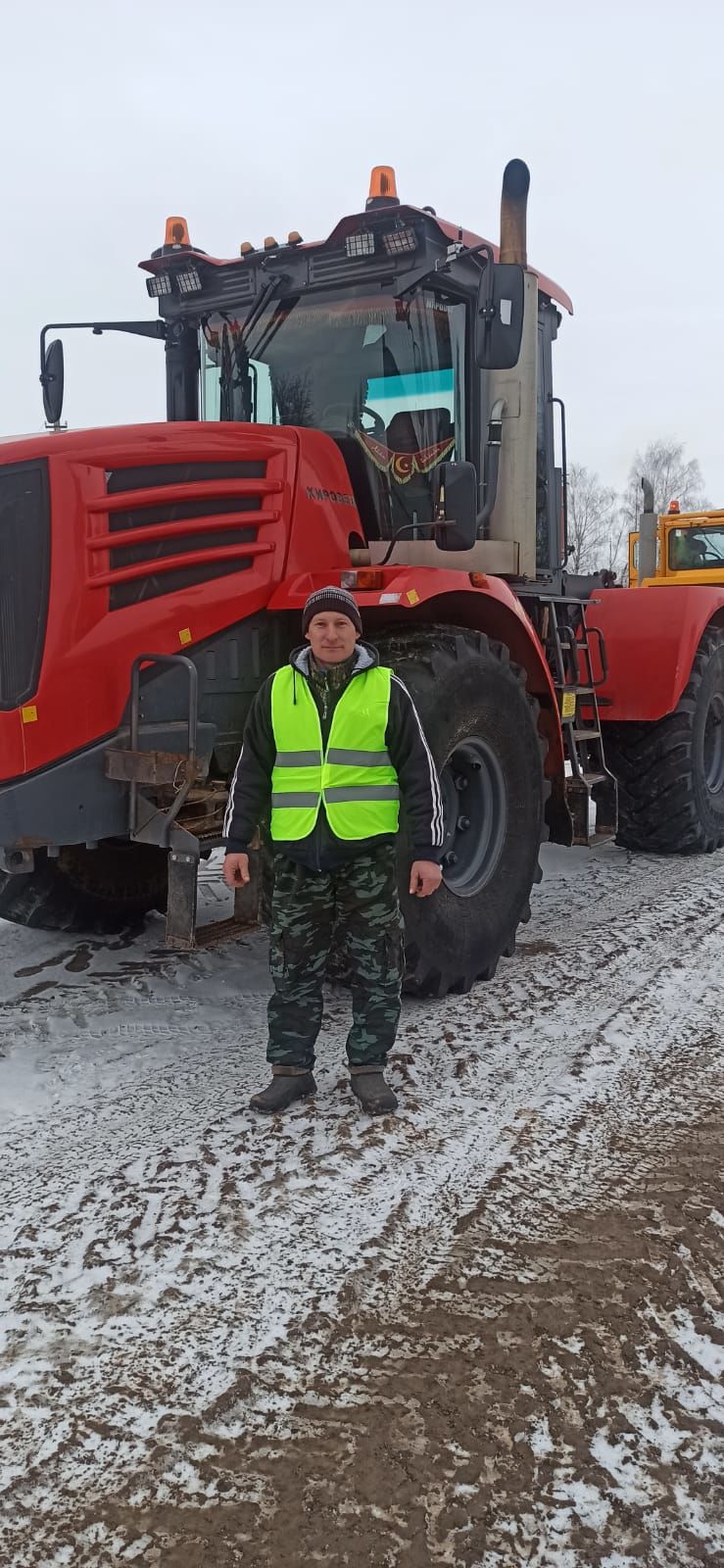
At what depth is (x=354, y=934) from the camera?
10.8 ft

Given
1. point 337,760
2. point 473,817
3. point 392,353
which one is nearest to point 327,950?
point 337,760

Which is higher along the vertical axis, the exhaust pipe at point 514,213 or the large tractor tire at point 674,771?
the exhaust pipe at point 514,213

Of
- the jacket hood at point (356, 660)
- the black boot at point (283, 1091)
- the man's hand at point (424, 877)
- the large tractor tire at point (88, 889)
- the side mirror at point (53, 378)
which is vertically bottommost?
the black boot at point (283, 1091)

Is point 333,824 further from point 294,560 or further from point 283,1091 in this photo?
point 294,560

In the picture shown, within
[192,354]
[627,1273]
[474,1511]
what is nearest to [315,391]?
[192,354]

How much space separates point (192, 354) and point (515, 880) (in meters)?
2.64

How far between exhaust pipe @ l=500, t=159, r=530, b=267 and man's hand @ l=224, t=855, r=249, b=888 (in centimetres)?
246

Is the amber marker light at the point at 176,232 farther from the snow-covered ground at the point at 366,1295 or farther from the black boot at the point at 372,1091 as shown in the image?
the black boot at the point at 372,1091

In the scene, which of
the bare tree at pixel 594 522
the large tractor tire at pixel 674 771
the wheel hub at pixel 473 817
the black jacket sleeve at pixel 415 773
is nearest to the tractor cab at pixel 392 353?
the wheel hub at pixel 473 817

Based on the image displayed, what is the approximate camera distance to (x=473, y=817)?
4453 millimetres

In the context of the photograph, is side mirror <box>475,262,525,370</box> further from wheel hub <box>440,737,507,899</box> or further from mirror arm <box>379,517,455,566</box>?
wheel hub <box>440,737,507,899</box>

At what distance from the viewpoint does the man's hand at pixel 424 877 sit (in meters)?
3.21

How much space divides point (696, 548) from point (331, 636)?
9.24 metres

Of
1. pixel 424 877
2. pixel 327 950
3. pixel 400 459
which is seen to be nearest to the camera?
pixel 424 877
